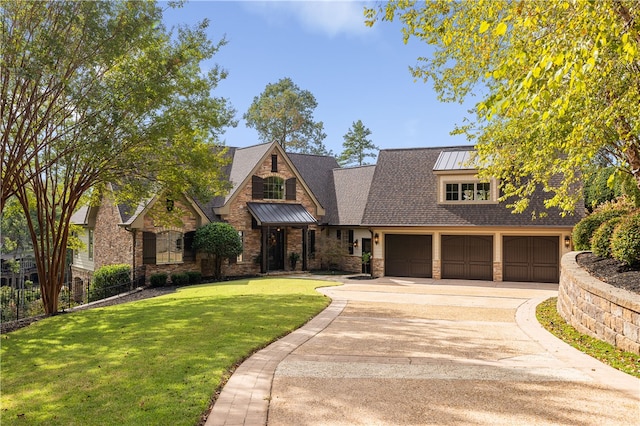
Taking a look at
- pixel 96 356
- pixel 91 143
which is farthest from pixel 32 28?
pixel 96 356

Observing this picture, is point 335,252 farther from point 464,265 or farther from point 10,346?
point 10,346

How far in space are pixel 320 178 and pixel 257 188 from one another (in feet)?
21.3

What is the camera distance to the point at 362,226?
23906 millimetres

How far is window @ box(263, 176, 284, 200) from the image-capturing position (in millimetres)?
25797

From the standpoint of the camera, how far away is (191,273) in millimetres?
22016

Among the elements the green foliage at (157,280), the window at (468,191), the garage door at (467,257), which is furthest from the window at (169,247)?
the window at (468,191)

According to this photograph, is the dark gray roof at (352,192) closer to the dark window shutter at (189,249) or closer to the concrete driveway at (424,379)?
the dark window shutter at (189,249)

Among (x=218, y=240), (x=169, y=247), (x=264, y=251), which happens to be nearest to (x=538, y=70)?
(x=218, y=240)

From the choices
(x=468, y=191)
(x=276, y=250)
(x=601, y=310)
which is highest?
(x=468, y=191)

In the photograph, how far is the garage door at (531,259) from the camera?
826 inches

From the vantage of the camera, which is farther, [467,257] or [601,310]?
[467,257]

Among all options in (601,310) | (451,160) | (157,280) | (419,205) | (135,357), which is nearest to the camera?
(135,357)

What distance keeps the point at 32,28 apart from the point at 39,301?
47.9 feet

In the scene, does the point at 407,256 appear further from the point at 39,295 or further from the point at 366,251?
the point at 39,295
